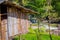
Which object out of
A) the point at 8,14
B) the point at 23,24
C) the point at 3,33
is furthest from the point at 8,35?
the point at 23,24

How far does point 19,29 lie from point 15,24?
98 centimetres

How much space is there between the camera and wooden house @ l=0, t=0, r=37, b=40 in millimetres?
13242

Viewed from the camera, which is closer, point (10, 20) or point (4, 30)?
point (4, 30)

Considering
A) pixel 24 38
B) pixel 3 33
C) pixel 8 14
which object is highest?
pixel 8 14

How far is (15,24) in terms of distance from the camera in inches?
612

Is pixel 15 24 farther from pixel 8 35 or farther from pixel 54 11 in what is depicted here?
pixel 54 11

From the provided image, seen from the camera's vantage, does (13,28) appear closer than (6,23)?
No

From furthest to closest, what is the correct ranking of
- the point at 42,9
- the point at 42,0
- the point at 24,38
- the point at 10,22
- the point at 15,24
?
1. the point at 42,9
2. the point at 42,0
3. the point at 24,38
4. the point at 15,24
5. the point at 10,22

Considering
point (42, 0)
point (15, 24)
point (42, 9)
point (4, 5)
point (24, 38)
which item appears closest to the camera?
point (4, 5)

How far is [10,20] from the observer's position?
1434 centimetres

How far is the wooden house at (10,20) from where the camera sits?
13242mm

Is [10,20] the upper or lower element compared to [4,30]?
upper

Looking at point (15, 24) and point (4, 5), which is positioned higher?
point (4, 5)

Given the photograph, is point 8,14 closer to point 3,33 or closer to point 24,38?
point 3,33
